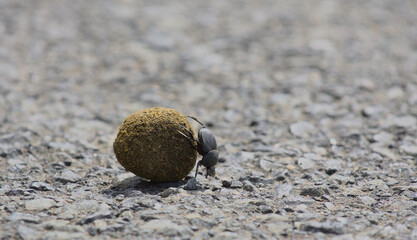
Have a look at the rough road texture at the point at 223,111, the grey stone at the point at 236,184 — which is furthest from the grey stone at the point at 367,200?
the grey stone at the point at 236,184

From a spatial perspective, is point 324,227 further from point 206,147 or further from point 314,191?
point 206,147

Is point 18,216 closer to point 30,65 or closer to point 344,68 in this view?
point 30,65

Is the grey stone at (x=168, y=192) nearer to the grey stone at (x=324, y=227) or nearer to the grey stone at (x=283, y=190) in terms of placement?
the grey stone at (x=283, y=190)

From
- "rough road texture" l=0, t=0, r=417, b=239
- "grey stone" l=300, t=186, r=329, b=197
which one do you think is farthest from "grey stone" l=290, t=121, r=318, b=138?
"grey stone" l=300, t=186, r=329, b=197

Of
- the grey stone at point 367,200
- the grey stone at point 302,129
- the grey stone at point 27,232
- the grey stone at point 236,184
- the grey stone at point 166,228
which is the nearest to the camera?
the grey stone at point 27,232

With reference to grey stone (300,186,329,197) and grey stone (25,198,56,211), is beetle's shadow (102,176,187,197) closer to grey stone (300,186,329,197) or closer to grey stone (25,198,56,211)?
grey stone (25,198,56,211)

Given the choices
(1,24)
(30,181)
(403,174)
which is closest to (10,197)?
(30,181)
